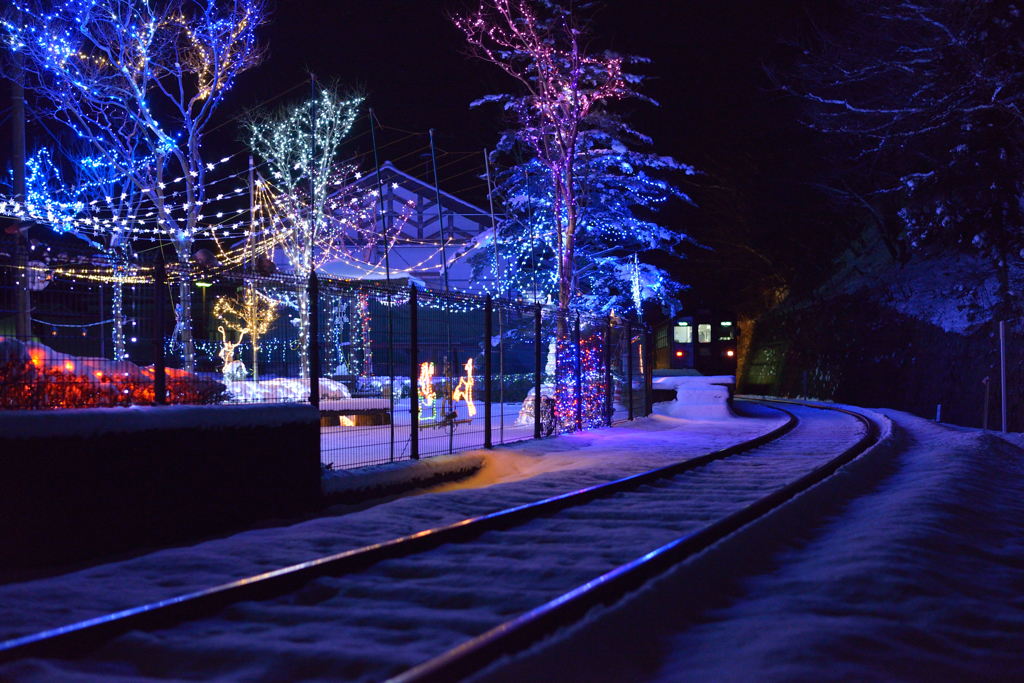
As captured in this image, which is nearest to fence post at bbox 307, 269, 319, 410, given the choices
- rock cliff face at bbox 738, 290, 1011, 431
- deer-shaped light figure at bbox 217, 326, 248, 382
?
deer-shaped light figure at bbox 217, 326, 248, 382

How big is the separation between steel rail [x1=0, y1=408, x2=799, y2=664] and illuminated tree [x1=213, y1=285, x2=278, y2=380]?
3615 mm

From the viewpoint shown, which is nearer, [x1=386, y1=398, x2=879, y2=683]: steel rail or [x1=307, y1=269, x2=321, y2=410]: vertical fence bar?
[x1=386, y1=398, x2=879, y2=683]: steel rail

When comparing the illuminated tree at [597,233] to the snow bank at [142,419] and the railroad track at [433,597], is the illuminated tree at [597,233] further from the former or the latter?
the railroad track at [433,597]

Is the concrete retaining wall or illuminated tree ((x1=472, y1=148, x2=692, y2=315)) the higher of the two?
illuminated tree ((x1=472, y1=148, x2=692, y2=315))

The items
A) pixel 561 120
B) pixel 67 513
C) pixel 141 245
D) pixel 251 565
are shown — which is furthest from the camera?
pixel 141 245

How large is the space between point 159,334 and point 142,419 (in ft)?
3.19

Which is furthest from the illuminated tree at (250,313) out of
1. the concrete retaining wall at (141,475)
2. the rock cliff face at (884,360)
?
the rock cliff face at (884,360)

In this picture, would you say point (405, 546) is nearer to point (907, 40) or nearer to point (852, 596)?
point (852, 596)

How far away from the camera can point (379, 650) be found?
10.9ft

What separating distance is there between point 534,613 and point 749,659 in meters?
0.87

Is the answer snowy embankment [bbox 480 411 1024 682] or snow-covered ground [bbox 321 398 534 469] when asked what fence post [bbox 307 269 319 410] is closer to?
snow-covered ground [bbox 321 398 534 469]

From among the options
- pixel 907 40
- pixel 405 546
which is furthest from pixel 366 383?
pixel 907 40

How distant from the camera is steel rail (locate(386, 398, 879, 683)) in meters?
2.86

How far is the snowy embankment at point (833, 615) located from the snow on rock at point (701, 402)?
15.2 metres
